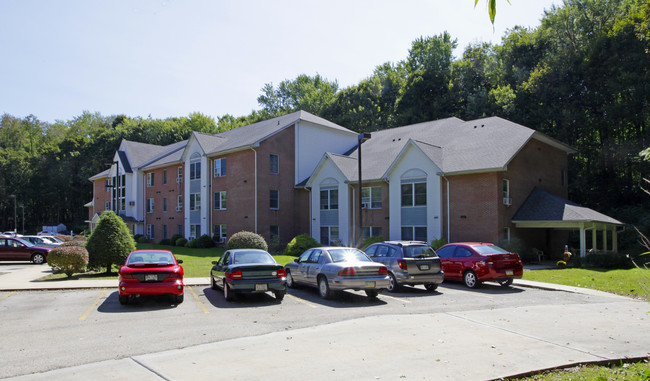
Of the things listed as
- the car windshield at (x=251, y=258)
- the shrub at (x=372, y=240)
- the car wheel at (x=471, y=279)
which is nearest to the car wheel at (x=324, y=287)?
the car windshield at (x=251, y=258)

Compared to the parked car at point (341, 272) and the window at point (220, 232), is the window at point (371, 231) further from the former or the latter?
the parked car at point (341, 272)

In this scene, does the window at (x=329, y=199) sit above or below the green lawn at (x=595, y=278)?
above

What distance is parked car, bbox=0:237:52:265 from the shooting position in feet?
87.5

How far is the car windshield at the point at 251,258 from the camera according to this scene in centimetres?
1330

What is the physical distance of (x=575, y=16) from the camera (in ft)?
129

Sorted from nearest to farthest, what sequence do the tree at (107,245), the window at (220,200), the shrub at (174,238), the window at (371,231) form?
the tree at (107,245) → the window at (371,231) → the window at (220,200) → the shrub at (174,238)

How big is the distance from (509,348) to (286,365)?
3775 millimetres

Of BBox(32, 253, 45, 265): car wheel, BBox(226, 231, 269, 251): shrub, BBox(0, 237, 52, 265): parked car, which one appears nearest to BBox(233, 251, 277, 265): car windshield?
BBox(226, 231, 269, 251): shrub

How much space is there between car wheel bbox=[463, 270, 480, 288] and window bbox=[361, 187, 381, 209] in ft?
48.8

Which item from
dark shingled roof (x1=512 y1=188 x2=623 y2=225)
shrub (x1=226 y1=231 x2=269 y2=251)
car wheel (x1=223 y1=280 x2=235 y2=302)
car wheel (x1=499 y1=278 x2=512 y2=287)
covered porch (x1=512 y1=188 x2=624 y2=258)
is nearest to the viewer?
car wheel (x1=223 y1=280 x2=235 y2=302)

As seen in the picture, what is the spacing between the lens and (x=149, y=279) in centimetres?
1212

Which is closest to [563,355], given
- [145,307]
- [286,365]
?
[286,365]

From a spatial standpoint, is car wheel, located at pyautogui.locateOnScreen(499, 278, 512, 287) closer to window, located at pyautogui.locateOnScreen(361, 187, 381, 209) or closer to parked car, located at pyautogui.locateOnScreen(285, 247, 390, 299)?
parked car, located at pyautogui.locateOnScreen(285, 247, 390, 299)

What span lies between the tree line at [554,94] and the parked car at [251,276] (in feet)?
57.9
